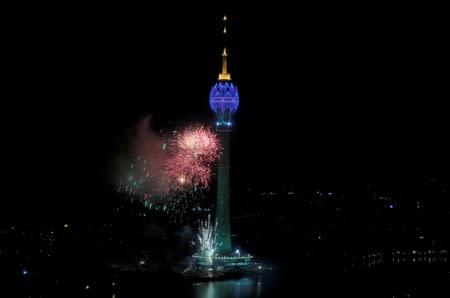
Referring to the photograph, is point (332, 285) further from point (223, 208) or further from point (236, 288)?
point (223, 208)

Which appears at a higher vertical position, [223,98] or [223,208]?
[223,98]

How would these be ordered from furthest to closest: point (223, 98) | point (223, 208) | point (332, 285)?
point (223, 208) < point (223, 98) < point (332, 285)

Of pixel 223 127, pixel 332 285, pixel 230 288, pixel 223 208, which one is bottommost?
pixel 230 288

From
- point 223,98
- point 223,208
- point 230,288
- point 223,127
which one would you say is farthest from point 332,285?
point 223,98

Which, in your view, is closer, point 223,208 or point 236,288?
point 236,288

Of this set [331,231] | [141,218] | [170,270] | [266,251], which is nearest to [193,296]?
[170,270]

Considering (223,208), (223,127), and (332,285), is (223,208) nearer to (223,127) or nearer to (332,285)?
(223,127)

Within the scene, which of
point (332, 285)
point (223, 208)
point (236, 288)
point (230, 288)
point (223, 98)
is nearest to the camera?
point (230, 288)

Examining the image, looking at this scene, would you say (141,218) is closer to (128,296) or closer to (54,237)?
(54,237)
